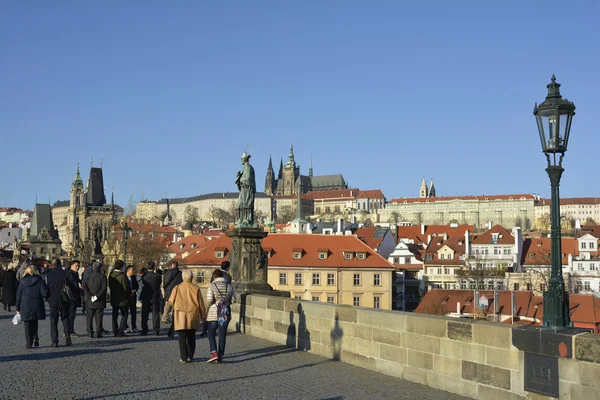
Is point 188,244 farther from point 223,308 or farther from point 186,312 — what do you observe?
point 186,312

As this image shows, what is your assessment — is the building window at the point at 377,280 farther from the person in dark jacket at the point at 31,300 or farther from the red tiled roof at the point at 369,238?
the person in dark jacket at the point at 31,300

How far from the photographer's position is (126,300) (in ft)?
51.4

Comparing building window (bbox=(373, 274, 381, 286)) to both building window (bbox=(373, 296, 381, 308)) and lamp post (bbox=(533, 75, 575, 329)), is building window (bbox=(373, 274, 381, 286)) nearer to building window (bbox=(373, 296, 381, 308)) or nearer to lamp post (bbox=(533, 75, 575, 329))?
building window (bbox=(373, 296, 381, 308))

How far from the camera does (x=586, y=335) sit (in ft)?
23.3

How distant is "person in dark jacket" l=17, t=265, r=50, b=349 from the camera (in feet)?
43.1

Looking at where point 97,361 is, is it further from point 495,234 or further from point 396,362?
point 495,234

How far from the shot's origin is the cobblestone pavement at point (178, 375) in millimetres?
8898

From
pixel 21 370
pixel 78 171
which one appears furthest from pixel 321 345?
pixel 78 171

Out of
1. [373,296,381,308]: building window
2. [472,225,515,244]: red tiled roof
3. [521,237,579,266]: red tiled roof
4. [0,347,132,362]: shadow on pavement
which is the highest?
[472,225,515,244]: red tiled roof

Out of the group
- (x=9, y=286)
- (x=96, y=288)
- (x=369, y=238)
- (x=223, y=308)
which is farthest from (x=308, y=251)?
(x=223, y=308)

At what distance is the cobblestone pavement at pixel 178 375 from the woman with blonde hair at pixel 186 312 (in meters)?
0.28

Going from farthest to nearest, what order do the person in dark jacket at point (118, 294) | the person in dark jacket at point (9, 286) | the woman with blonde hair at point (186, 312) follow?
the person in dark jacket at point (9, 286) < the person in dark jacket at point (118, 294) < the woman with blonde hair at point (186, 312)

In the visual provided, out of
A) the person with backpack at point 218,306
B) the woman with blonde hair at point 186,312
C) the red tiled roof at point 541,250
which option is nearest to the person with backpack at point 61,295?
the woman with blonde hair at point 186,312

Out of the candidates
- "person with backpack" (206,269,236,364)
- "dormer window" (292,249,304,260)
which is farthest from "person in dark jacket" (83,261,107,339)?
"dormer window" (292,249,304,260)
